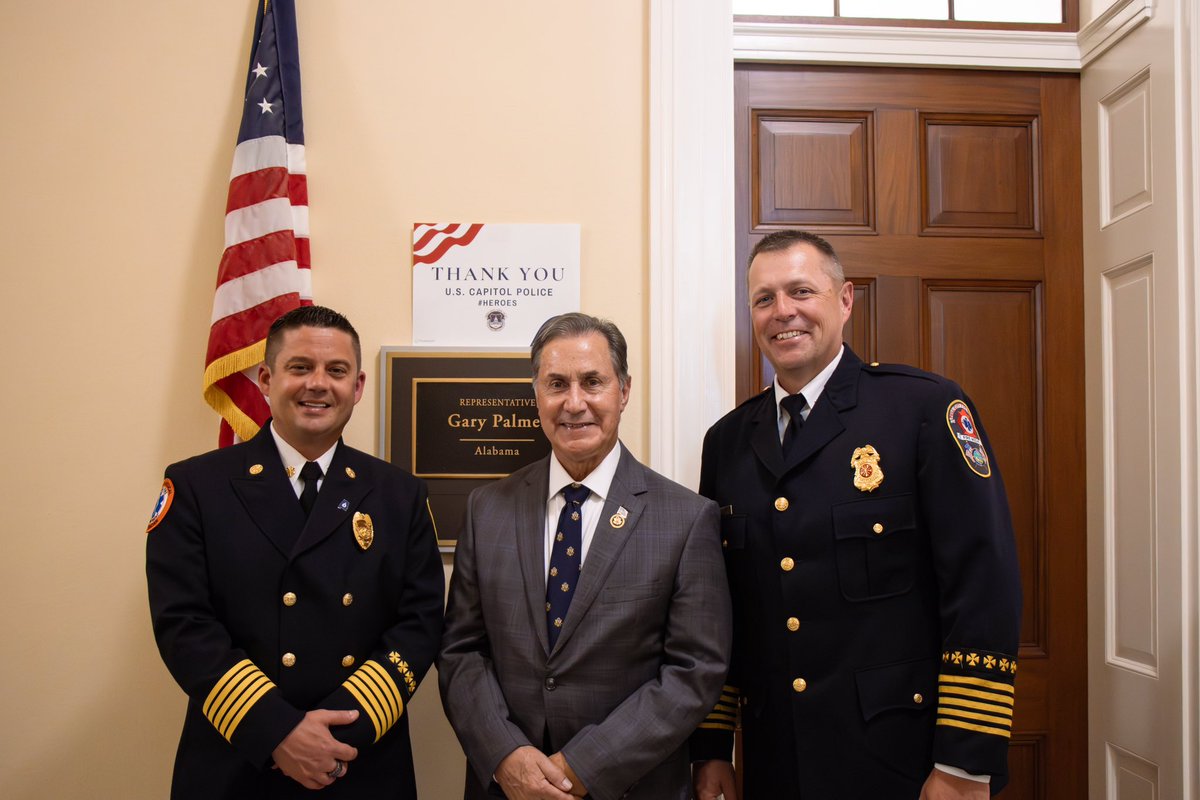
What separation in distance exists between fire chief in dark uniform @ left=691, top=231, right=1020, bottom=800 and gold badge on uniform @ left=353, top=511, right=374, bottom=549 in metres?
0.80

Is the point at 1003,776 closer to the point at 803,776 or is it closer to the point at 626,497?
the point at 803,776

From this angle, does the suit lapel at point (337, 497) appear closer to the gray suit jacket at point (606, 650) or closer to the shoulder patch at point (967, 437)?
the gray suit jacket at point (606, 650)

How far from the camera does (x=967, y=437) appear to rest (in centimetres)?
168

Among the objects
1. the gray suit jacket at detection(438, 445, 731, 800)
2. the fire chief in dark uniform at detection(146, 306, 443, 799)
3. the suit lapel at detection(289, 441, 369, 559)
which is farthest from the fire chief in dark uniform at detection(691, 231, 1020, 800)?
the suit lapel at detection(289, 441, 369, 559)

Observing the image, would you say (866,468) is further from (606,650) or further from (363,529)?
(363,529)

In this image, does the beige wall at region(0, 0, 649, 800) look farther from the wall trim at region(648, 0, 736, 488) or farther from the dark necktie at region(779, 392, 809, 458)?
the dark necktie at region(779, 392, 809, 458)

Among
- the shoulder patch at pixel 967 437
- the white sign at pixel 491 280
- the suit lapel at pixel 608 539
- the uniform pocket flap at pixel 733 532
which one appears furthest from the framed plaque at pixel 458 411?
the shoulder patch at pixel 967 437

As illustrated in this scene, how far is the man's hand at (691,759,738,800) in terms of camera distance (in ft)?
6.15

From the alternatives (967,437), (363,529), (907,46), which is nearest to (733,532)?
(967,437)

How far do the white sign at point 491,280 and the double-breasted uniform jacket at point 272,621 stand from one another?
2.10 ft

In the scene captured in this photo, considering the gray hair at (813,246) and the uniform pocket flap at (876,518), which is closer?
the uniform pocket flap at (876,518)

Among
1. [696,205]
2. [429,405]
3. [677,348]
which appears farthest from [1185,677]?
[429,405]

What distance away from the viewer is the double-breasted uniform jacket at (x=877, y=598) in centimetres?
158

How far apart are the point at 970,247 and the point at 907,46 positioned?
632mm
